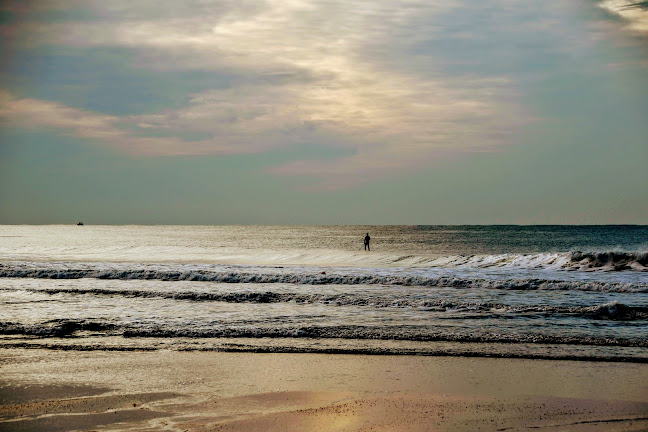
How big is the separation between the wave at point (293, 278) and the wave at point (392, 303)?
5135 mm

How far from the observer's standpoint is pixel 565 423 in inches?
331

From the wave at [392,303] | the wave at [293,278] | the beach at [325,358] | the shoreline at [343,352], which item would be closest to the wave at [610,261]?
the wave at [293,278]

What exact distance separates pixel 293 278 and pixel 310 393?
18.6m

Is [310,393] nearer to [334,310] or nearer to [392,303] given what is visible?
[334,310]

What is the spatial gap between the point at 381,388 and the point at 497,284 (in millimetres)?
17379

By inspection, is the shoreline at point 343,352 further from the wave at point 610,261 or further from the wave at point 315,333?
the wave at point 610,261

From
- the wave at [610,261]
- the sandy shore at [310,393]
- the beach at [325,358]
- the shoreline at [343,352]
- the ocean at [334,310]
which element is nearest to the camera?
the sandy shore at [310,393]

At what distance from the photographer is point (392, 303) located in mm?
20359

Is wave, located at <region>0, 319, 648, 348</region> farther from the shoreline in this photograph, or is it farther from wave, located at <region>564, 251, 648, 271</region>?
wave, located at <region>564, 251, 648, 271</region>

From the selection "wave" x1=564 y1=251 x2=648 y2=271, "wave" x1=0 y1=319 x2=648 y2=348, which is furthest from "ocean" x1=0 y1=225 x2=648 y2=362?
"wave" x1=564 y1=251 x2=648 y2=271

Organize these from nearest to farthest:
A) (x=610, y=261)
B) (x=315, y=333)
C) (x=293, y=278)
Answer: (x=315, y=333) → (x=293, y=278) → (x=610, y=261)

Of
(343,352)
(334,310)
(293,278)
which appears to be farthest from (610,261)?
(343,352)

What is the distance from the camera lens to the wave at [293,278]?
82.1ft

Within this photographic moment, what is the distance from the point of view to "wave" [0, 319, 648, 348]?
46.3 ft
